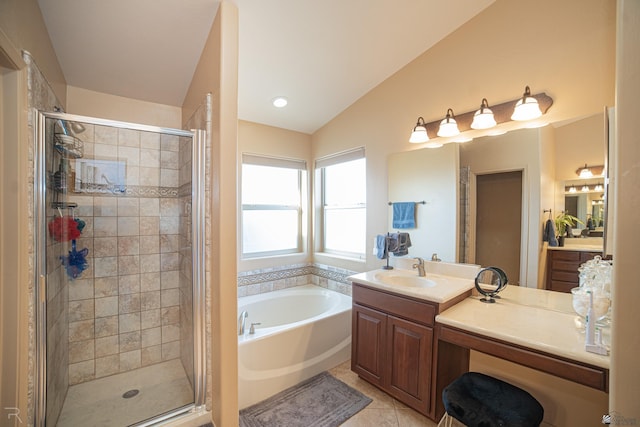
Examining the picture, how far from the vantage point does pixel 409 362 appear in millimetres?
1744

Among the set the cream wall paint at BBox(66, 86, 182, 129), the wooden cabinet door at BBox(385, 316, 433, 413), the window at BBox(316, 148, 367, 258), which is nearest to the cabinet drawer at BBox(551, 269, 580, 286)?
the wooden cabinet door at BBox(385, 316, 433, 413)

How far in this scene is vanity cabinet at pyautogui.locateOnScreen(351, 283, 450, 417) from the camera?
1662 mm

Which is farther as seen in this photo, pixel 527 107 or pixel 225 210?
pixel 527 107

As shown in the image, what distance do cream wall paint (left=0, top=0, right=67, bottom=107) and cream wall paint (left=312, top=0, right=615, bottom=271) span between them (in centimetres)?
240

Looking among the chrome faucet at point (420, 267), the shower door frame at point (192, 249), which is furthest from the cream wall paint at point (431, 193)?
the shower door frame at point (192, 249)

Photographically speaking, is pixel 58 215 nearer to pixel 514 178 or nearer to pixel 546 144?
pixel 514 178

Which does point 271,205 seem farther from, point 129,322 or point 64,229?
point 64,229

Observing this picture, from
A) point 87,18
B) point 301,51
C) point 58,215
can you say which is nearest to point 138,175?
point 58,215

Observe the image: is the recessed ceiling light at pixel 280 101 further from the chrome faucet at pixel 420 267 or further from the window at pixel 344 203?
the chrome faucet at pixel 420 267

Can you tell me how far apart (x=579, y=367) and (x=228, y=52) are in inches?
89.9

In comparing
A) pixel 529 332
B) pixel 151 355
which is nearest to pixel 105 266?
pixel 151 355

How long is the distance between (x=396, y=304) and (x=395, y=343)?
0.28 metres

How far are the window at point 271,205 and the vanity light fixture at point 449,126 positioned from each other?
69.2 inches

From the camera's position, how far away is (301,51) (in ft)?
6.56
